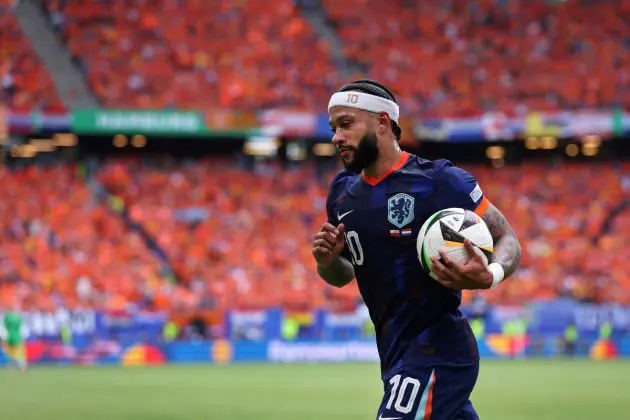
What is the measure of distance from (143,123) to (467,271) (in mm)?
26411

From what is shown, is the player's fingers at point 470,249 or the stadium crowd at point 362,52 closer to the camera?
the player's fingers at point 470,249

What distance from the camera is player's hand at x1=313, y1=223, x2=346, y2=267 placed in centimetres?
556

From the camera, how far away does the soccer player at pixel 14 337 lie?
77.1 feet

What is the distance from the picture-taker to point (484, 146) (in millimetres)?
33906

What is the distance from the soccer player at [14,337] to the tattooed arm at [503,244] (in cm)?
1959

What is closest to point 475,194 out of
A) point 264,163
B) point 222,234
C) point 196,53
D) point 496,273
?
point 496,273

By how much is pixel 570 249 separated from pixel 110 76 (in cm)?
1471

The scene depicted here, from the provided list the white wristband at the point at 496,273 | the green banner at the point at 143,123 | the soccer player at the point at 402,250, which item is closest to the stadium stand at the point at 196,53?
the green banner at the point at 143,123

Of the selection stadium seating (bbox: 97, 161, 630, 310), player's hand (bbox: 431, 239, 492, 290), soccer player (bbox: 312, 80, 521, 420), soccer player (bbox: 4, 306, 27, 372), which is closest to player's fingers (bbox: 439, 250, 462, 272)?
player's hand (bbox: 431, 239, 492, 290)

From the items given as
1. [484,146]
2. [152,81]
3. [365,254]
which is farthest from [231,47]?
[365,254]

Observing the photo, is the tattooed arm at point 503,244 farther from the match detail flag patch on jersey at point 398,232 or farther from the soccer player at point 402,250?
the match detail flag patch on jersey at point 398,232

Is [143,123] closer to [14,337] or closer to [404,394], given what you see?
[14,337]

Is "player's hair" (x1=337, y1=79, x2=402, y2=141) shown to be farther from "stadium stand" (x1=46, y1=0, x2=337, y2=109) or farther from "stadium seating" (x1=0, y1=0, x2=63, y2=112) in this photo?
"stadium seating" (x1=0, y1=0, x2=63, y2=112)

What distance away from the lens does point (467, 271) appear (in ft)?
16.0
